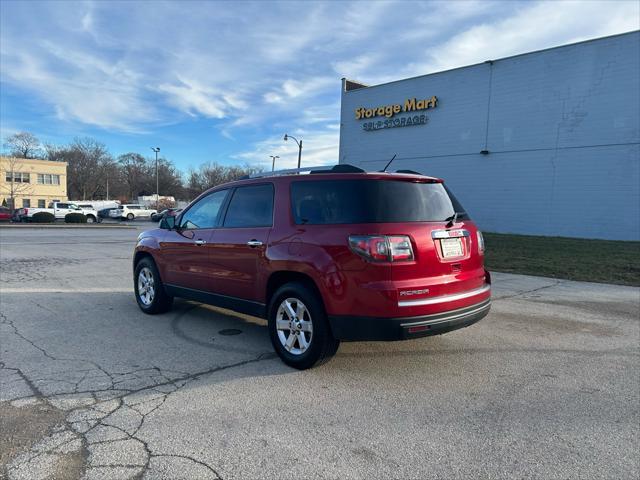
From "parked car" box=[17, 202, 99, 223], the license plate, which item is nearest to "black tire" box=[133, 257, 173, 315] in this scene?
the license plate

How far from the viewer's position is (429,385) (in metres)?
3.97

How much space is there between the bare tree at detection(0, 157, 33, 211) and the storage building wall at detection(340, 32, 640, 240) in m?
53.5

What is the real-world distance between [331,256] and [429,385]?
1.42 metres

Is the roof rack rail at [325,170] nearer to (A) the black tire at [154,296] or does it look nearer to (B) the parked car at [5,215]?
(A) the black tire at [154,296]

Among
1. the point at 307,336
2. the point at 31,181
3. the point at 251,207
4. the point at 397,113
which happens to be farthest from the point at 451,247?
the point at 31,181

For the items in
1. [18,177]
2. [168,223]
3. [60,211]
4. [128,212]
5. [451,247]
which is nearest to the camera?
[451,247]

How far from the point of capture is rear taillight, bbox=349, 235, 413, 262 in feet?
12.3

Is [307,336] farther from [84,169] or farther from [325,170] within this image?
[84,169]

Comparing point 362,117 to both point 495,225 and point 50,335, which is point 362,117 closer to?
point 495,225

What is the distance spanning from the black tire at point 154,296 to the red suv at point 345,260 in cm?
141

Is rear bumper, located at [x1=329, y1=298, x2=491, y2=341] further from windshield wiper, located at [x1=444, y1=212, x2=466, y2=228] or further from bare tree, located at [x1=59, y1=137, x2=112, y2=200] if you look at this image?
bare tree, located at [x1=59, y1=137, x2=112, y2=200]

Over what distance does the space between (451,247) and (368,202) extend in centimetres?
92

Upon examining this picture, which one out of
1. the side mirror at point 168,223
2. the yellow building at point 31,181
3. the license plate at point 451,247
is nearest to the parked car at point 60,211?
the yellow building at point 31,181

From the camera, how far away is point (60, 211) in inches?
1581
